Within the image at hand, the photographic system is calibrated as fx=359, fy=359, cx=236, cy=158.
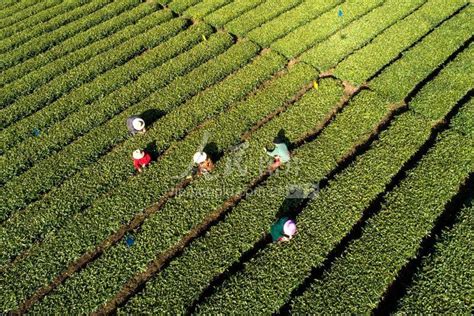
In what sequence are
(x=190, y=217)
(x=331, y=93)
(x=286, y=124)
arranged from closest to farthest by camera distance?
(x=190, y=217), (x=286, y=124), (x=331, y=93)

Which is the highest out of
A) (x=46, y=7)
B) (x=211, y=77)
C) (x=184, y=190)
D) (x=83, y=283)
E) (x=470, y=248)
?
(x=46, y=7)

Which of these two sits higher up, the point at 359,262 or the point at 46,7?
the point at 46,7

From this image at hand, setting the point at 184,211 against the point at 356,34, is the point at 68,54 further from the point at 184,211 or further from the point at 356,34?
the point at 356,34

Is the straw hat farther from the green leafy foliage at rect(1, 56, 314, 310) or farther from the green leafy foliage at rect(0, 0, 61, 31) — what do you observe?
the green leafy foliage at rect(0, 0, 61, 31)

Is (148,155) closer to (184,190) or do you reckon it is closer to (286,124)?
(184,190)

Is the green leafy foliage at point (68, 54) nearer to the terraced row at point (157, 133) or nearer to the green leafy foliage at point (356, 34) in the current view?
the terraced row at point (157, 133)

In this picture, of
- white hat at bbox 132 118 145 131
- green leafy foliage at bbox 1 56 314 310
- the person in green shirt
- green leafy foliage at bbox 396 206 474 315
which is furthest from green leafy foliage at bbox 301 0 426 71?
green leafy foliage at bbox 396 206 474 315

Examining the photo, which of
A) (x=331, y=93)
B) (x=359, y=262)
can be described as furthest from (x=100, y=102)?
(x=359, y=262)
